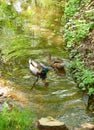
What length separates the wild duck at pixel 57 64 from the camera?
35.9 feet

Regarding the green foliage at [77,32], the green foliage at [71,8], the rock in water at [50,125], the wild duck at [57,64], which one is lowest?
the rock in water at [50,125]

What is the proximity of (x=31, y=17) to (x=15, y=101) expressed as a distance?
8.79 m

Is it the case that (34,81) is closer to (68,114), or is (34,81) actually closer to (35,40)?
(68,114)

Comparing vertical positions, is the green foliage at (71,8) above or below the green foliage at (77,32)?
above

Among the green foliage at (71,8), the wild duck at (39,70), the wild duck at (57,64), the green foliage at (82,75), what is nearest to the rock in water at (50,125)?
the green foliage at (82,75)

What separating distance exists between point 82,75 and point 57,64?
164cm

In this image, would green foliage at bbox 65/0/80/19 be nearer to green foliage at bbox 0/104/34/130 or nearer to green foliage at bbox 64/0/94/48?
green foliage at bbox 64/0/94/48

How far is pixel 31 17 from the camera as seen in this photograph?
17.3 m

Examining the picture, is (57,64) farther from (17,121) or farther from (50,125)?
(17,121)

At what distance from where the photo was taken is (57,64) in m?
11.2

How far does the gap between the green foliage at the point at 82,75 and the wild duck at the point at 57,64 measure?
31 cm

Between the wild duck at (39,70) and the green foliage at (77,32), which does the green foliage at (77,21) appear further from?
the wild duck at (39,70)

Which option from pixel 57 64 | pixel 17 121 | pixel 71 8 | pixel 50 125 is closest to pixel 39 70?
pixel 57 64

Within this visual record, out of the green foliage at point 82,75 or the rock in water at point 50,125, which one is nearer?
the rock in water at point 50,125
